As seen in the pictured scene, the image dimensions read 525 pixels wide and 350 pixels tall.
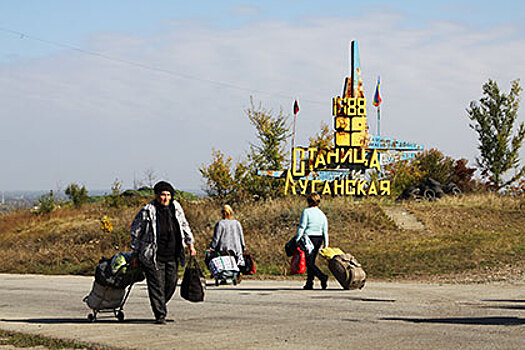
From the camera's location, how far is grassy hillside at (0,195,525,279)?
20234 mm

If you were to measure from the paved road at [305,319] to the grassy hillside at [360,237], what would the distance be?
4.81 metres

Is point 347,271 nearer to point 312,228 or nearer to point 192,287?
point 312,228

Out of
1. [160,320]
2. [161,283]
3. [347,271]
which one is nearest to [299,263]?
[347,271]

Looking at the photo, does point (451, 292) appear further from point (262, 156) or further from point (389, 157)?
point (262, 156)

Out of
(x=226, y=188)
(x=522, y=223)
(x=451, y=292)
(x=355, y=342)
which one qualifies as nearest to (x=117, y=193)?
(x=226, y=188)

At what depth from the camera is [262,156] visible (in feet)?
129

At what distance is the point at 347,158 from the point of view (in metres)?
35.8

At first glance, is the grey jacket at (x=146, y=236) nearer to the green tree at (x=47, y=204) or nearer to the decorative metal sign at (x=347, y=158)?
the decorative metal sign at (x=347, y=158)

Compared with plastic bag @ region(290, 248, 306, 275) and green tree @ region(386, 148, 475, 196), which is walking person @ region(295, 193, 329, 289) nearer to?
plastic bag @ region(290, 248, 306, 275)

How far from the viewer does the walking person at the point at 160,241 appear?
10.1 m

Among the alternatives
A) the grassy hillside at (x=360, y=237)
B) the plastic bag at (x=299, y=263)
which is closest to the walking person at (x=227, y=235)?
the plastic bag at (x=299, y=263)

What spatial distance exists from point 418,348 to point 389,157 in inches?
1132

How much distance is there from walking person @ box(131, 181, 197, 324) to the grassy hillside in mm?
9543

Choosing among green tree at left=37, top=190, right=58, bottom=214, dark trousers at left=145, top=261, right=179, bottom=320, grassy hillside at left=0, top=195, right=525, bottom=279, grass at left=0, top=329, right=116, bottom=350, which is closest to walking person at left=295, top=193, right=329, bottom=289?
dark trousers at left=145, top=261, right=179, bottom=320
